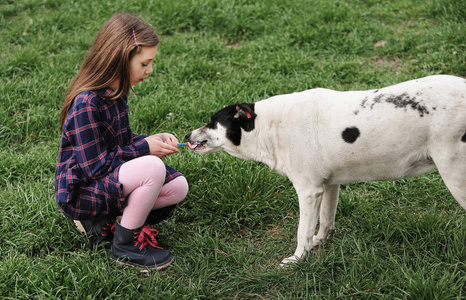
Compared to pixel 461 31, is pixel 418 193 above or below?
below

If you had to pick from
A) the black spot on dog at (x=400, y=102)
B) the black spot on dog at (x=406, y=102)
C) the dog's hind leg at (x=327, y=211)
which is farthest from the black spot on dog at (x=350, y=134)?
the dog's hind leg at (x=327, y=211)

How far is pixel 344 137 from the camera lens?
123 inches

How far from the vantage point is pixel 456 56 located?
235 inches

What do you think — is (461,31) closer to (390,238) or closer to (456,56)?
(456,56)

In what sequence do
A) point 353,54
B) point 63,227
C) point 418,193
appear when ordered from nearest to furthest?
point 63,227
point 418,193
point 353,54

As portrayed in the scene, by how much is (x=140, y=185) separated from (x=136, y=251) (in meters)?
0.48

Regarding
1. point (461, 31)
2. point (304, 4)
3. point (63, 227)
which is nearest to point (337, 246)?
point (63, 227)

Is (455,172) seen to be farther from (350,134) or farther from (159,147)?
(159,147)

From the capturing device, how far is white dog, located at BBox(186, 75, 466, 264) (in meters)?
2.90

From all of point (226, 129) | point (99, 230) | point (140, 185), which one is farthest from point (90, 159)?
point (226, 129)

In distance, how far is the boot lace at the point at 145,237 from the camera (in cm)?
348

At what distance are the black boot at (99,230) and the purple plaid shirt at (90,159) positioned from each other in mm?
199

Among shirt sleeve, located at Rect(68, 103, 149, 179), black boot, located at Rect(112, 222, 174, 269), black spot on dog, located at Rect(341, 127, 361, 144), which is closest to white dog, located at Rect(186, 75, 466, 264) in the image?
black spot on dog, located at Rect(341, 127, 361, 144)

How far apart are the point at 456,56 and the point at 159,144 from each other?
415 cm
